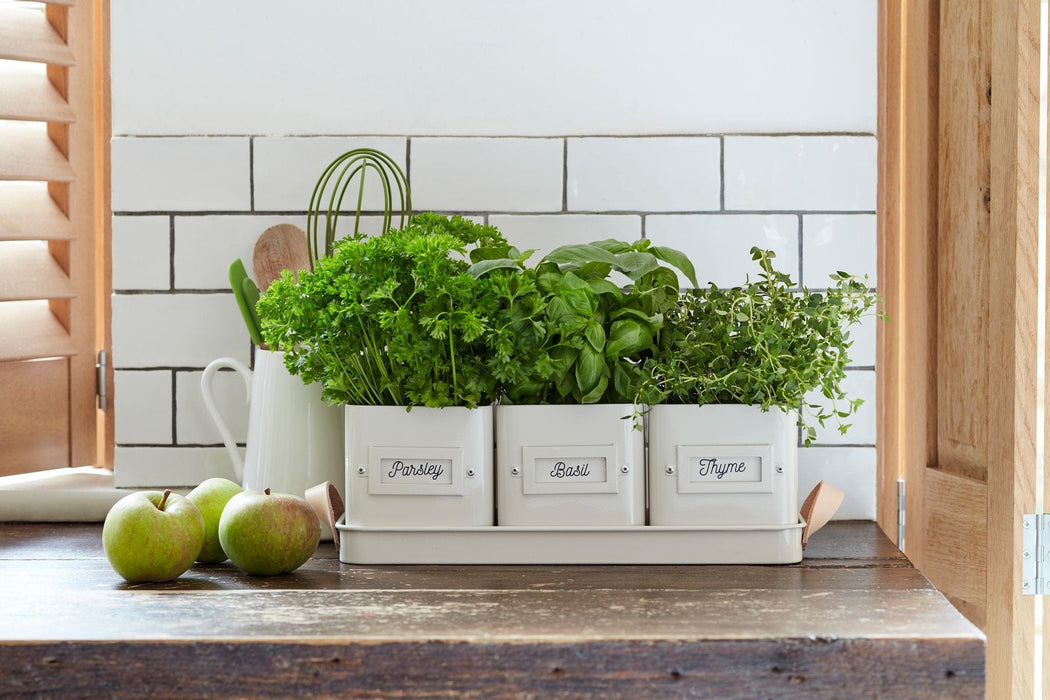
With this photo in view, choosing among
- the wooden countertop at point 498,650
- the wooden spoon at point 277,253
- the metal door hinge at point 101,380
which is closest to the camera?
the wooden countertop at point 498,650

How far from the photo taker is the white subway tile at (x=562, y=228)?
1239 millimetres

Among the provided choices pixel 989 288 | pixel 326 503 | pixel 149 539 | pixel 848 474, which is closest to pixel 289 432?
pixel 326 503

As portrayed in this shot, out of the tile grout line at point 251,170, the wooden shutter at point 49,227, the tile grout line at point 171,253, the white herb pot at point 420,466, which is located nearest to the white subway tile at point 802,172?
the white herb pot at point 420,466

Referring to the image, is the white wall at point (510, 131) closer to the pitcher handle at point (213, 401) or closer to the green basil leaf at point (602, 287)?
the pitcher handle at point (213, 401)

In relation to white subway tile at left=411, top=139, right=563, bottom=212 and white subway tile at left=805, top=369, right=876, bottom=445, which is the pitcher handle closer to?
white subway tile at left=411, top=139, right=563, bottom=212

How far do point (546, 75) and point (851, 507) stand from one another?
27.4 inches

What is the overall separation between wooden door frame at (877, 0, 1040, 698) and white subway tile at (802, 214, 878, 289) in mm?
63

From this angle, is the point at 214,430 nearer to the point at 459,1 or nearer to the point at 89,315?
the point at 89,315

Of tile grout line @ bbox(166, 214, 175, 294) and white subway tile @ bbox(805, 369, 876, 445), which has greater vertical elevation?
tile grout line @ bbox(166, 214, 175, 294)

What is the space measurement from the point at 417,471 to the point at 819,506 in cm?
45

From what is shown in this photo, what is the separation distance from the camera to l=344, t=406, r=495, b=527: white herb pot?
3.17 ft

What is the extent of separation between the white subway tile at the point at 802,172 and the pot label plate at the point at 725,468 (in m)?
0.40

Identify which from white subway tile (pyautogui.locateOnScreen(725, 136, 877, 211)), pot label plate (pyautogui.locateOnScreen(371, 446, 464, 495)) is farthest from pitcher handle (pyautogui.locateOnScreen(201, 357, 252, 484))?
white subway tile (pyautogui.locateOnScreen(725, 136, 877, 211))

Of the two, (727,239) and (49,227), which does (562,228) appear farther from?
(49,227)
